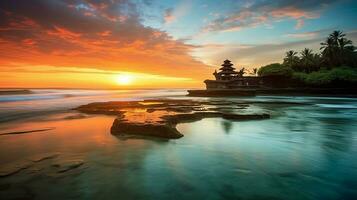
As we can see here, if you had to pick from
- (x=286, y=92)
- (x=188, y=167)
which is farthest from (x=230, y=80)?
(x=188, y=167)

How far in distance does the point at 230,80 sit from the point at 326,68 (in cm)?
2147

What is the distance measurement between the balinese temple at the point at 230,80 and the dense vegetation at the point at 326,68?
3222mm

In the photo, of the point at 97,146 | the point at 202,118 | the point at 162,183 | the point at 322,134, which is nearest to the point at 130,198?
the point at 162,183

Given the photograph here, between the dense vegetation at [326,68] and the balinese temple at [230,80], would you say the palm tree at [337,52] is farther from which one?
the balinese temple at [230,80]

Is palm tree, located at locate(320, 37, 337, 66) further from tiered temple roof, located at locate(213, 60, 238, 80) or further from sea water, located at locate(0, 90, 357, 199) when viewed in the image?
sea water, located at locate(0, 90, 357, 199)

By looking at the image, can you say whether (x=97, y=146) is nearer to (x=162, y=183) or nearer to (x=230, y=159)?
(x=162, y=183)

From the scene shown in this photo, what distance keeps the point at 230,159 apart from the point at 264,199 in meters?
2.31

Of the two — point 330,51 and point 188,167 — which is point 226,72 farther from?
point 188,167

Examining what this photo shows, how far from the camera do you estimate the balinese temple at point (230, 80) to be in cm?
5228

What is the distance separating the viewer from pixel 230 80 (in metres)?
53.9

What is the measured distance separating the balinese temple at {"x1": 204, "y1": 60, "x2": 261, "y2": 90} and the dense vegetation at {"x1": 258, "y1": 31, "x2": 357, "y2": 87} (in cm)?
322

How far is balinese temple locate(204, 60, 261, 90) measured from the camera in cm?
5228

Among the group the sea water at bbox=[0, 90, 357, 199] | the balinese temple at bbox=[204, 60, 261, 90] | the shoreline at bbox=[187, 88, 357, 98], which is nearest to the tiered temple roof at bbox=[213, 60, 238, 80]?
the balinese temple at bbox=[204, 60, 261, 90]

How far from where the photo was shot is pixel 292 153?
680 cm
